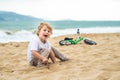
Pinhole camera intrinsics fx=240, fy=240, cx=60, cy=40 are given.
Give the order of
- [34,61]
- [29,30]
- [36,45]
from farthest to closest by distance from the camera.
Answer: [29,30] < [34,61] < [36,45]

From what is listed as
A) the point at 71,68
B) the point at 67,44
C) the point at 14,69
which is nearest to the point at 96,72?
the point at 71,68

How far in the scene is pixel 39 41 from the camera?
14.5 ft

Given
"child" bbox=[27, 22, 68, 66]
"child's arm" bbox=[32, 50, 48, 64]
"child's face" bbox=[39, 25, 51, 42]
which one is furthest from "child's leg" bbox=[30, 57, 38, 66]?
"child's face" bbox=[39, 25, 51, 42]

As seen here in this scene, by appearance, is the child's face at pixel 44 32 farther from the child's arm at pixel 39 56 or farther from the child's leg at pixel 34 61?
the child's leg at pixel 34 61

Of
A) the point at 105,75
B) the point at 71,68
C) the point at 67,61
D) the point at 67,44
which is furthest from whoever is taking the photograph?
the point at 67,44

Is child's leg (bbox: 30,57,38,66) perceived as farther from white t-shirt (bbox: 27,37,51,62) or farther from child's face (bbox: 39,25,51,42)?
child's face (bbox: 39,25,51,42)

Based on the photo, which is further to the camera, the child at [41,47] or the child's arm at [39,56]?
the child at [41,47]

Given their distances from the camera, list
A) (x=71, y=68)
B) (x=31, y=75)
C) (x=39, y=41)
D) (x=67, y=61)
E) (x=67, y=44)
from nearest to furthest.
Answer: (x=31, y=75)
(x=71, y=68)
(x=39, y=41)
(x=67, y=61)
(x=67, y=44)

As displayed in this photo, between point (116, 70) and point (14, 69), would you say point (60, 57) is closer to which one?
point (14, 69)

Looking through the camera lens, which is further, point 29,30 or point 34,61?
point 29,30

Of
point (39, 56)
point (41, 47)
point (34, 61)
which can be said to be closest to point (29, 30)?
point (34, 61)

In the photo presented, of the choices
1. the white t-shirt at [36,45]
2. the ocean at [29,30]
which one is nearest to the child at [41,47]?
the white t-shirt at [36,45]

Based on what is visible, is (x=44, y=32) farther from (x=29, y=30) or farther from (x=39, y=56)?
(x=29, y=30)

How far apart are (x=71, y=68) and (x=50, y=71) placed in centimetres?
37
